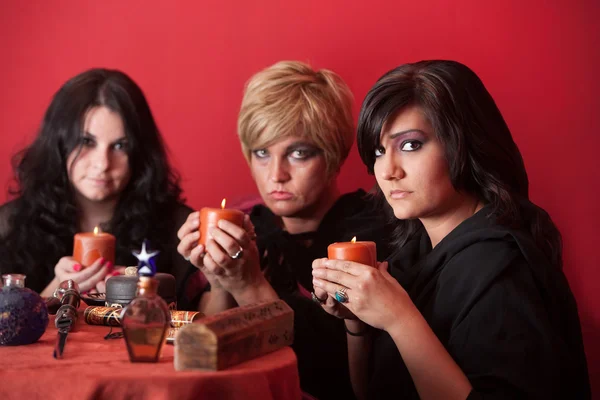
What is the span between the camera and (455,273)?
1.76 meters

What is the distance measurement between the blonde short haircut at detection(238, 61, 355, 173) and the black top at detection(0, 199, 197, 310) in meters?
0.55

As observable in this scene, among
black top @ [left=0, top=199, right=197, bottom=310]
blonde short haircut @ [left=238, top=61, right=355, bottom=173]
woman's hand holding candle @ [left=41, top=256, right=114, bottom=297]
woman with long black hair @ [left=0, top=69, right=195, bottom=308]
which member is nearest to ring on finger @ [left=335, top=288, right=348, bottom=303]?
woman's hand holding candle @ [left=41, top=256, right=114, bottom=297]

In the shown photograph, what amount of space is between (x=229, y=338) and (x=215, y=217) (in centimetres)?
78

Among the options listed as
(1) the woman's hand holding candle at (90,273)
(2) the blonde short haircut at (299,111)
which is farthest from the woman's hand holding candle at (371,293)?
(2) the blonde short haircut at (299,111)

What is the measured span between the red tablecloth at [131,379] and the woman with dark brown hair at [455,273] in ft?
1.34

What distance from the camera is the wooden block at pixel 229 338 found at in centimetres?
121

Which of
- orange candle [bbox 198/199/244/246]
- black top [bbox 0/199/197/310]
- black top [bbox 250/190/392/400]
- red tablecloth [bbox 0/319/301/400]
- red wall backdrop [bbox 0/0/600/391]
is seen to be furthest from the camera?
red wall backdrop [bbox 0/0/600/391]

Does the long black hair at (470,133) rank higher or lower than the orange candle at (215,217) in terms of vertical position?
higher

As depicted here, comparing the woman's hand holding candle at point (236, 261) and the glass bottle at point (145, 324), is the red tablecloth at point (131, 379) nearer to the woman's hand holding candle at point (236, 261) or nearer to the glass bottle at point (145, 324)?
the glass bottle at point (145, 324)

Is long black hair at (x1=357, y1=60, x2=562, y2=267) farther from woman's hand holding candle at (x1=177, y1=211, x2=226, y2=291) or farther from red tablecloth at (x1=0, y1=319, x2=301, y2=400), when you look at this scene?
red tablecloth at (x1=0, y1=319, x2=301, y2=400)

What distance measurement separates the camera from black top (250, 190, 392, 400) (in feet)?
7.72

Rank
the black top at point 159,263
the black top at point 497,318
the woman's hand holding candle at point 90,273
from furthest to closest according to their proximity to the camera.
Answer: the black top at point 159,263
the woman's hand holding candle at point 90,273
the black top at point 497,318

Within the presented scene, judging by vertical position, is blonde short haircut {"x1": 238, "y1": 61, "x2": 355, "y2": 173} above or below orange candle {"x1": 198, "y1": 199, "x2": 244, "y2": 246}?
above

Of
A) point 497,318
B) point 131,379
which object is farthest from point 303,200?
point 131,379
